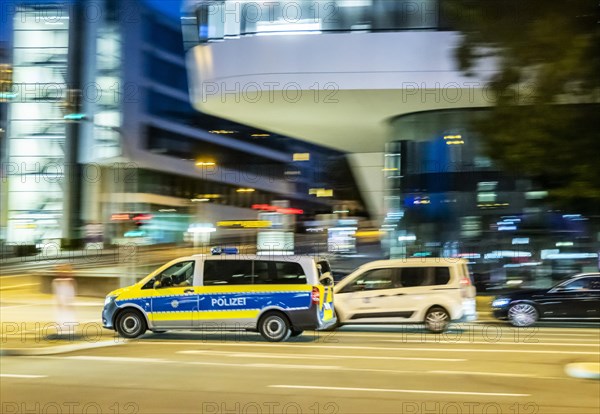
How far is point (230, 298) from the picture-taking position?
16125 millimetres

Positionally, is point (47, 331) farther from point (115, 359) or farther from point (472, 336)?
point (472, 336)

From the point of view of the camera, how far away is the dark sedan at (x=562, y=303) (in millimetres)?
19422

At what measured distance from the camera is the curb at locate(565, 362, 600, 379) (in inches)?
453

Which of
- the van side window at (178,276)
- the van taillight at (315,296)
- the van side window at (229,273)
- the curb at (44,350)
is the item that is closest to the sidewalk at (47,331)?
the curb at (44,350)

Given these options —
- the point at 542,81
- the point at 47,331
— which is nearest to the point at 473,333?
the point at 47,331

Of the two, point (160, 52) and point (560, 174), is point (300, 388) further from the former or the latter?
point (160, 52)

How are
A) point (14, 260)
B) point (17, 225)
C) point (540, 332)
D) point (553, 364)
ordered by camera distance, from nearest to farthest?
1. point (553, 364)
2. point (540, 332)
3. point (14, 260)
4. point (17, 225)

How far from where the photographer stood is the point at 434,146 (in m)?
29.6

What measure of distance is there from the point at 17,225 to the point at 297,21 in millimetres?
61868

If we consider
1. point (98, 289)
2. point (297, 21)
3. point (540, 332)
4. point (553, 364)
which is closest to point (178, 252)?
point (98, 289)

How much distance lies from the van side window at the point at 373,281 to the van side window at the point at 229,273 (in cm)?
316

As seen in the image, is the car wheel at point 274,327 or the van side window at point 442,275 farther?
the van side window at point 442,275

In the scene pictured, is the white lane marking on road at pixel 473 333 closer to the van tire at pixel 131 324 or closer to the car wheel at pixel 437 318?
the car wheel at pixel 437 318

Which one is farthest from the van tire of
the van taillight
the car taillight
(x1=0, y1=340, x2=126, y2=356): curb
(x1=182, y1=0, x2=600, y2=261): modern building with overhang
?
(x1=182, y1=0, x2=600, y2=261): modern building with overhang
